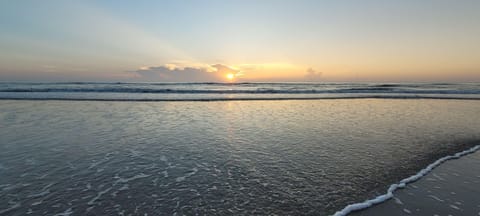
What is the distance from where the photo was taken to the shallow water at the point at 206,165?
431 cm

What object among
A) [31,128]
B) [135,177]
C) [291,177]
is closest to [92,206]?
[135,177]

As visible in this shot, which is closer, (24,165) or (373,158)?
(24,165)

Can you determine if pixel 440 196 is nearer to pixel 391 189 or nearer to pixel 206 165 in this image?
pixel 391 189

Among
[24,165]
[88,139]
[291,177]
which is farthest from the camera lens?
[88,139]

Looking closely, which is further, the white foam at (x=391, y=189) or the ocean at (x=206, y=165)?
the ocean at (x=206, y=165)

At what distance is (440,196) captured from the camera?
4750 mm

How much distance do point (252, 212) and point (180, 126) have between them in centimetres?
755

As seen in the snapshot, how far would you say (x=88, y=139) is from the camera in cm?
852

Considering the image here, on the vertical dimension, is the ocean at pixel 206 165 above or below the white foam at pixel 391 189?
above

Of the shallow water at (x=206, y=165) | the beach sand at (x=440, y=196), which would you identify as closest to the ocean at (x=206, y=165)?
the shallow water at (x=206, y=165)

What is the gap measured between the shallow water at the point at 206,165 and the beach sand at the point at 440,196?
351mm

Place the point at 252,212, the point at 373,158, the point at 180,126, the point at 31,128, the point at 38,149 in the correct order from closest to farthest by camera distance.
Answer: the point at 252,212, the point at 373,158, the point at 38,149, the point at 31,128, the point at 180,126

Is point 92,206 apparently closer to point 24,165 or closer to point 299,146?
point 24,165

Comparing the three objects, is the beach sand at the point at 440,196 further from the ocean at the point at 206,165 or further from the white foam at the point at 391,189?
Result: the ocean at the point at 206,165
